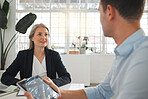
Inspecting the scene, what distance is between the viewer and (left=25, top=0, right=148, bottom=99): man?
56cm

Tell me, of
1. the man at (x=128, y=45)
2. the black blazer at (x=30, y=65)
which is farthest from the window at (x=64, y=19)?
the man at (x=128, y=45)

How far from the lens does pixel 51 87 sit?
1129 millimetres

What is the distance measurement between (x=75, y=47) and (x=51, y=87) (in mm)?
4335

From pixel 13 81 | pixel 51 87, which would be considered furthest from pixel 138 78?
pixel 13 81

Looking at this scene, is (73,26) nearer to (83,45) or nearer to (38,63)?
(83,45)

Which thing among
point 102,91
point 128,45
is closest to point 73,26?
point 102,91

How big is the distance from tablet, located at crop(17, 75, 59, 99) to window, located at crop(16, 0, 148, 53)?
4.34 meters

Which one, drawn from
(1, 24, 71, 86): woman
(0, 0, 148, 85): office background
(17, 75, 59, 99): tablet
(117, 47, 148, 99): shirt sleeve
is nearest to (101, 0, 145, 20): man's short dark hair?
(117, 47, 148, 99): shirt sleeve

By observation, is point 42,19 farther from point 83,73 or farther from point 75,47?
point 83,73

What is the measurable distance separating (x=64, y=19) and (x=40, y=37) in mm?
3169

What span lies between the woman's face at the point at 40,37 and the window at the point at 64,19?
298 centimetres

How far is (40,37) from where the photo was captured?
2395 mm

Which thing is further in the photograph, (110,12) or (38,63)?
(38,63)

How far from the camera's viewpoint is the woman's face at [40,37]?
2.37 m
